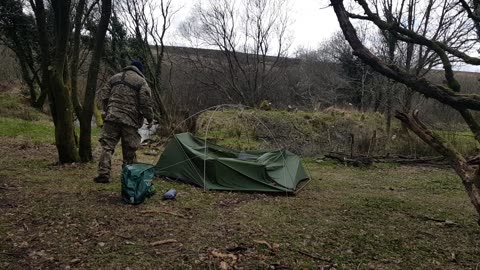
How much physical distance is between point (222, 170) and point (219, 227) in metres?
2.20

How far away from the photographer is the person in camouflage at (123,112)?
6.12 metres

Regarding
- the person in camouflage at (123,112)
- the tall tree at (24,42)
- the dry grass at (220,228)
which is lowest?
the dry grass at (220,228)

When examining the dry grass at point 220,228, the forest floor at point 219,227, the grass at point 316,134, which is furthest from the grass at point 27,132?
the grass at point 316,134

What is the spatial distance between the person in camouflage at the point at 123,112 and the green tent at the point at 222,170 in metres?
0.97

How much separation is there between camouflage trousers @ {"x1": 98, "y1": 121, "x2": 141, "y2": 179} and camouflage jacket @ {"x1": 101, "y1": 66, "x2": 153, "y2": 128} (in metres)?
0.13

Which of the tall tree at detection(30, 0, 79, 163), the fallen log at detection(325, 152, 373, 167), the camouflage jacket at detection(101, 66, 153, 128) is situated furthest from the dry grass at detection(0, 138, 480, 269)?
the fallen log at detection(325, 152, 373, 167)

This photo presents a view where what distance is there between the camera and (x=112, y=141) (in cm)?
623

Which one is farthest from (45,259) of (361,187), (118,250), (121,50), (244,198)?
(121,50)

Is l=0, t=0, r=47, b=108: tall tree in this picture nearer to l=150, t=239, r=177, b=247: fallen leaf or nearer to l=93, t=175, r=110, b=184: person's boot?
l=93, t=175, r=110, b=184: person's boot

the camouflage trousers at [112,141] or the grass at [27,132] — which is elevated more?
the camouflage trousers at [112,141]

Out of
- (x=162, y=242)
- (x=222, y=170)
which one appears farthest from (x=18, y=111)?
(x=162, y=242)

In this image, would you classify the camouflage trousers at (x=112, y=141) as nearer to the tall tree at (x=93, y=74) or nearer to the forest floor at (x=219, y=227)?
the forest floor at (x=219, y=227)

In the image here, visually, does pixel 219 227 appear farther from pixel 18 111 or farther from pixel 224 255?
pixel 18 111

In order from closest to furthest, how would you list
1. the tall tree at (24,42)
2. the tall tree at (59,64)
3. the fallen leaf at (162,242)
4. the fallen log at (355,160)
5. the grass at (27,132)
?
the fallen leaf at (162,242)
the tall tree at (59,64)
the fallen log at (355,160)
the grass at (27,132)
the tall tree at (24,42)
